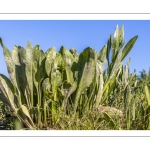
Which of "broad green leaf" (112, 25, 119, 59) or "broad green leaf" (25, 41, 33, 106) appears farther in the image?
"broad green leaf" (112, 25, 119, 59)

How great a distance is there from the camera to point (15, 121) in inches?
88.0

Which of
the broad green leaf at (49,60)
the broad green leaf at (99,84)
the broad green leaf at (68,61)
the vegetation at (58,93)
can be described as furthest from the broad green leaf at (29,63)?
the broad green leaf at (99,84)

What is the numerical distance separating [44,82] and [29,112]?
25 cm

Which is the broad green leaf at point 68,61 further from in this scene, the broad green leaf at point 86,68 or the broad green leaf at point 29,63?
the broad green leaf at point 29,63

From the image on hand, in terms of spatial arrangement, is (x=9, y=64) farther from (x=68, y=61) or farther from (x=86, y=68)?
(x=86, y=68)

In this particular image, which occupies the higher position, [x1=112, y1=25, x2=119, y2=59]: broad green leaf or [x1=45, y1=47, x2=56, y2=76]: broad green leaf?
[x1=112, y1=25, x2=119, y2=59]: broad green leaf

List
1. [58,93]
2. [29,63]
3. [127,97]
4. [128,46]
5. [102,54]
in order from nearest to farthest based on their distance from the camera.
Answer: [127,97] < [29,63] < [58,93] < [128,46] < [102,54]

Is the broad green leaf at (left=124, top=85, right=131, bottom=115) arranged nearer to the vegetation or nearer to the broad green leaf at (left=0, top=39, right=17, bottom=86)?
the vegetation

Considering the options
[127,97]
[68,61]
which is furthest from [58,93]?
[127,97]

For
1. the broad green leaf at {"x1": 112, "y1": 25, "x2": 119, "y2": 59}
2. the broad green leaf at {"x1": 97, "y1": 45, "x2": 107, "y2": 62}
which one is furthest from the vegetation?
the broad green leaf at {"x1": 97, "y1": 45, "x2": 107, "y2": 62}
